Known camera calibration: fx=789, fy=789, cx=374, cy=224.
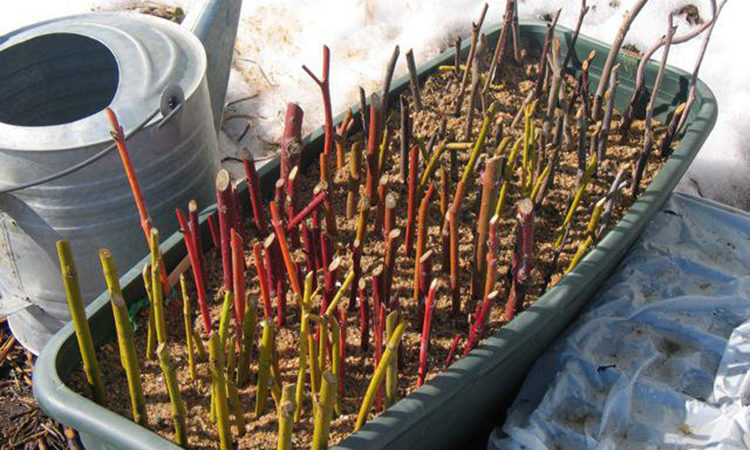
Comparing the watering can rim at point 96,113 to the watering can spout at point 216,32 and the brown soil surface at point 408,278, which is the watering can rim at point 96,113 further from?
the brown soil surface at point 408,278

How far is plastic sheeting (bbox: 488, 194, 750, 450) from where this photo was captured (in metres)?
1.47

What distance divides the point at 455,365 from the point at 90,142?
0.85 m

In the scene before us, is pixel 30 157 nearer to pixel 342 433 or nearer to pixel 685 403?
pixel 342 433

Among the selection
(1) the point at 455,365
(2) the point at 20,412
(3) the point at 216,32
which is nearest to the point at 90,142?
(3) the point at 216,32

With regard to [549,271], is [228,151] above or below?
below

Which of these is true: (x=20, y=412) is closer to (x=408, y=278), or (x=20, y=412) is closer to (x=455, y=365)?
(x=408, y=278)

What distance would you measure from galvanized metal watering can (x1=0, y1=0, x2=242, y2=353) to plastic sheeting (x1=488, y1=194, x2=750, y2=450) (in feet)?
2.92

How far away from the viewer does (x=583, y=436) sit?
1475 mm

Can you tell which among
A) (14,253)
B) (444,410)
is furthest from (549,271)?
(14,253)

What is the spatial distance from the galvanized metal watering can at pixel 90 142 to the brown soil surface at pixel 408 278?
8.9 inches

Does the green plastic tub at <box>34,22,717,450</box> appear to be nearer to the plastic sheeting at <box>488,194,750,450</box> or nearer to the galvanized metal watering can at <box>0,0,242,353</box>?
the plastic sheeting at <box>488,194,750,450</box>

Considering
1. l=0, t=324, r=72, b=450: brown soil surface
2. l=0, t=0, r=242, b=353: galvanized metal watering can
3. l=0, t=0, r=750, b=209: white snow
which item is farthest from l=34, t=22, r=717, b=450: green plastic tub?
l=0, t=324, r=72, b=450: brown soil surface

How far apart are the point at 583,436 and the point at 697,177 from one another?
100 cm

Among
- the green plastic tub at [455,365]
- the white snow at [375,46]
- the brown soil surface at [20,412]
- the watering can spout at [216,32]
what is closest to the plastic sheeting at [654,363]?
the green plastic tub at [455,365]
